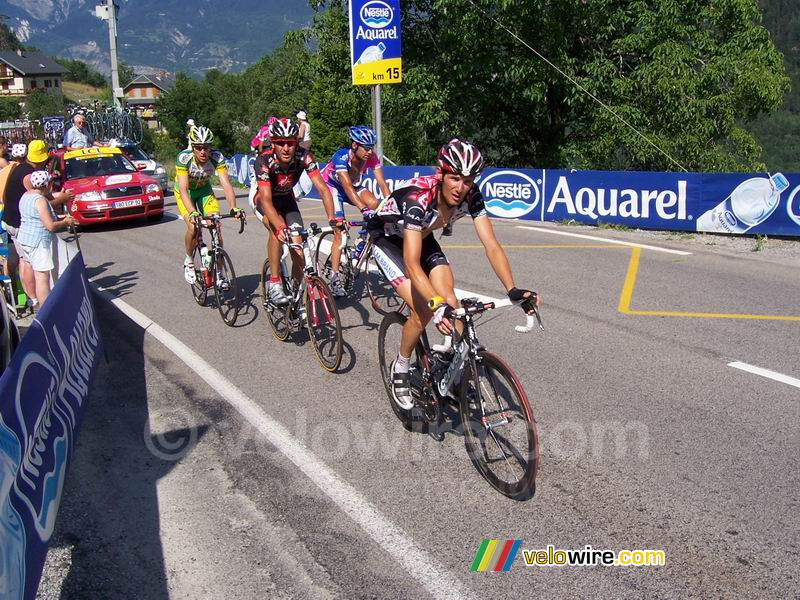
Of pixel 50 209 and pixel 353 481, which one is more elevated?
pixel 50 209

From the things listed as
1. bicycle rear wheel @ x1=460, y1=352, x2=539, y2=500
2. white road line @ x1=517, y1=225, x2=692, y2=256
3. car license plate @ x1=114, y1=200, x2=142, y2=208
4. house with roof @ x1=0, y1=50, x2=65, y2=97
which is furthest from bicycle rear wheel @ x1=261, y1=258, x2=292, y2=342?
house with roof @ x1=0, y1=50, x2=65, y2=97

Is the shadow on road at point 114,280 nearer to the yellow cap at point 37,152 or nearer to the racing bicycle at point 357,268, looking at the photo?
the yellow cap at point 37,152

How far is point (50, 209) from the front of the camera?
328 inches

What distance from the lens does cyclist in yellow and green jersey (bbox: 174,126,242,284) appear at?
28.5 feet

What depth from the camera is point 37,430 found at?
13.4ft

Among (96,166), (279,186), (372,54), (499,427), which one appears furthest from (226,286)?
(372,54)

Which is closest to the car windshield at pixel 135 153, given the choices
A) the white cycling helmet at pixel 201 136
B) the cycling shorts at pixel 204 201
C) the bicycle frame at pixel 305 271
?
the cycling shorts at pixel 204 201

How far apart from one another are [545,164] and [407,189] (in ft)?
76.1

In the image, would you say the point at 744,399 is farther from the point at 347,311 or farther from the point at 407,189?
the point at 347,311

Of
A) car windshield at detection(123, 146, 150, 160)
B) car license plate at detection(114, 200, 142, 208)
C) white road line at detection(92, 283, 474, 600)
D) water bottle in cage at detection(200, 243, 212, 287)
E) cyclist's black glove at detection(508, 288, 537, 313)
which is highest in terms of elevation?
car windshield at detection(123, 146, 150, 160)

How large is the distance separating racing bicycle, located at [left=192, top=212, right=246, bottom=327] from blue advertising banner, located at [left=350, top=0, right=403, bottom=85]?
12849 millimetres

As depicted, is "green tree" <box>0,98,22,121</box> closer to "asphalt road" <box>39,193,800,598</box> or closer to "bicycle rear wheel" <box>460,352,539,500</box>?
"asphalt road" <box>39,193,800,598</box>

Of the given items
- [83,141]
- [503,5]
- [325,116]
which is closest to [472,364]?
[503,5]

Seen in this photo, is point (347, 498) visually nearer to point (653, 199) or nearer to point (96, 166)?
point (653, 199)
